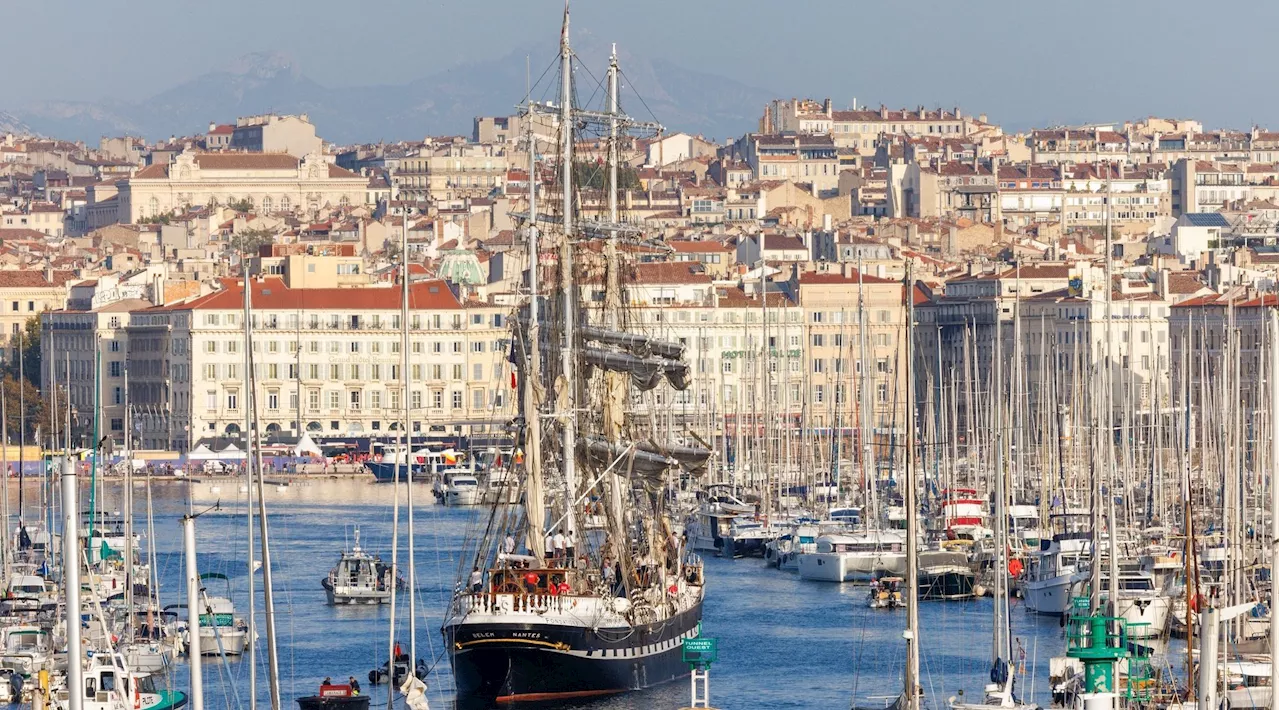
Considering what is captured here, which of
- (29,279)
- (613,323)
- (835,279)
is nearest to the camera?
(613,323)

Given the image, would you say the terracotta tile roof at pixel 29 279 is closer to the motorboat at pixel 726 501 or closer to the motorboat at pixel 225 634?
the motorboat at pixel 726 501

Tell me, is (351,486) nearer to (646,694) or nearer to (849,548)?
(849,548)

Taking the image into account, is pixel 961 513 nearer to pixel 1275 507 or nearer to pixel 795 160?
pixel 1275 507

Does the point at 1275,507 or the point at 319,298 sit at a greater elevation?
the point at 319,298

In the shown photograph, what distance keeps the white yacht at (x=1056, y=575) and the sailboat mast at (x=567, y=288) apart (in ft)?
22.1

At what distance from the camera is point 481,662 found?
1214 inches

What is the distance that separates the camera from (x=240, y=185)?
156 m

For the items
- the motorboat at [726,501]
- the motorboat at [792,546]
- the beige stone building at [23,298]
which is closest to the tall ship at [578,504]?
the motorboat at [792,546]

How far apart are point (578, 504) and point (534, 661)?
3977mm

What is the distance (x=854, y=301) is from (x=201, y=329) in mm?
19027

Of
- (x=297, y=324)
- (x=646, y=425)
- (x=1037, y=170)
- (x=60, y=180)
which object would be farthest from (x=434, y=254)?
(x=646, y=425)

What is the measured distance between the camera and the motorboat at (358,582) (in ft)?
146

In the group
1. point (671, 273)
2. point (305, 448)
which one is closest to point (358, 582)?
point (305, 448)

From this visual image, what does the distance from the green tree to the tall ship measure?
65.4 meters
